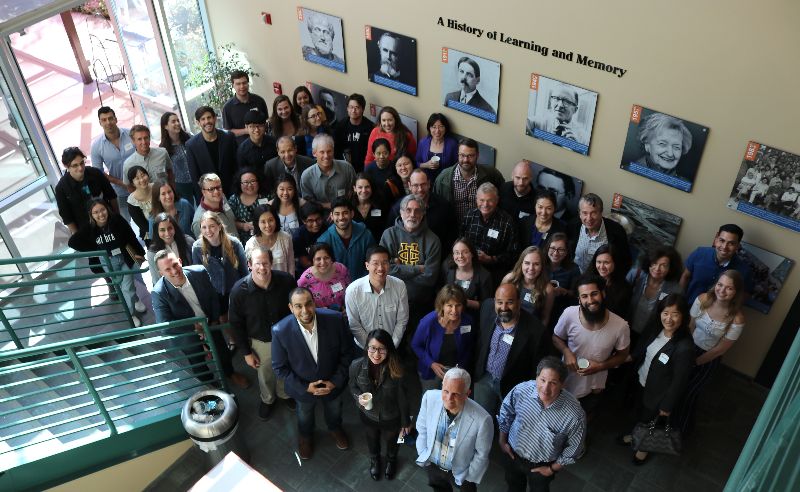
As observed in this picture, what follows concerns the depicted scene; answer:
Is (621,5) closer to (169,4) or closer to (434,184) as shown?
(434,184)

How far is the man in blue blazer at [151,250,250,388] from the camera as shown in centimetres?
517

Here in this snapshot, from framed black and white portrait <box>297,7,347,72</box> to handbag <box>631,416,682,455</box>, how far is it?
494cm

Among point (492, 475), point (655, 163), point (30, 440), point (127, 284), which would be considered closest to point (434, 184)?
point (655, 163)

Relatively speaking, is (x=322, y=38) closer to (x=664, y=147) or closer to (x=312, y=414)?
(x=664, y=147)

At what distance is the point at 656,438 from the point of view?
5.07 m

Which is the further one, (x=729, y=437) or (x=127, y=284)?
(x=127, y=284)

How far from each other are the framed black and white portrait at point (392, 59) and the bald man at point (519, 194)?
70.1 inches

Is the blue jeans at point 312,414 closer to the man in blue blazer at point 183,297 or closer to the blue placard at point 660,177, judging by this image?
the man in blue blazer at point 183,297

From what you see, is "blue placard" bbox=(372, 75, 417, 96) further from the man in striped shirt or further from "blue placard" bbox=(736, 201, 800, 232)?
the man in striped shirt

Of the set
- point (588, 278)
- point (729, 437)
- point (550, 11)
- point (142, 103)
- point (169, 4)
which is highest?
point (550, 11)

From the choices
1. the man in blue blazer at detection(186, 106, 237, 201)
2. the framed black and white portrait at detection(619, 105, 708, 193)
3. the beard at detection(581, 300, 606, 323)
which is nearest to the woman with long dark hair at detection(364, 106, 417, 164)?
the man in blue blazer at detection(186, 106, 237, 201)

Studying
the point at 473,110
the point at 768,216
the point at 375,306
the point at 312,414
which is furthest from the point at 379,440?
the point at 768,216

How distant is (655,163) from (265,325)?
351 cm

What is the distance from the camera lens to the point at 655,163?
568 cm
